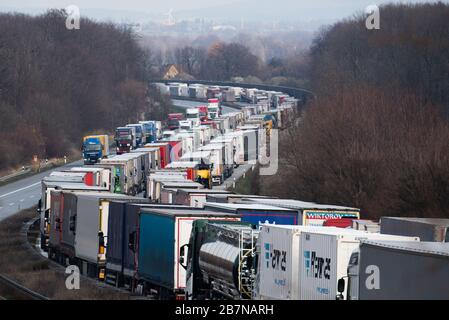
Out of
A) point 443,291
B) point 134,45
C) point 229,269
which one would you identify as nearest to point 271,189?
point 229,269

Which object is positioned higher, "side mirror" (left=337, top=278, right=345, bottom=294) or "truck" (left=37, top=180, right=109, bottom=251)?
"side mirror" (left=337, top=278, right=345, bottom=294)

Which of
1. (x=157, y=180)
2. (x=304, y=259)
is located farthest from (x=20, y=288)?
(x=157, y=180)

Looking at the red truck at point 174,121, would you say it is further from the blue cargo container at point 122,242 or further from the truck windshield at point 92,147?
the blue cargo container at point 122,242

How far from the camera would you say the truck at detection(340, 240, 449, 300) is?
17641 mm

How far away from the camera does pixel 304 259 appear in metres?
22.2

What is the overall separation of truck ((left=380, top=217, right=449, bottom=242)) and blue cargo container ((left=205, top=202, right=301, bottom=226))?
7.59ft

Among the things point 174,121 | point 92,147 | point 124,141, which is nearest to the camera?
point 92,147

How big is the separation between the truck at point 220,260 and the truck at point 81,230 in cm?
725

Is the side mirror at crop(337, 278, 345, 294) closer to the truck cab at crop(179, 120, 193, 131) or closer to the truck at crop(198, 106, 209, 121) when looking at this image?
the truck cab at crop(179, 120, 193, 131)

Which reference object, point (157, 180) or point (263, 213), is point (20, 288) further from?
point (157, 180)

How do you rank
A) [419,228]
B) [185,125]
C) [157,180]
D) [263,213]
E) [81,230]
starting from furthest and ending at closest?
[185,125], [157,180], [81,230], [263,213], [419,228]

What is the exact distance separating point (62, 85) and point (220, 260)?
9499 centimetres

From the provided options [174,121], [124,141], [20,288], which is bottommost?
[174,121]

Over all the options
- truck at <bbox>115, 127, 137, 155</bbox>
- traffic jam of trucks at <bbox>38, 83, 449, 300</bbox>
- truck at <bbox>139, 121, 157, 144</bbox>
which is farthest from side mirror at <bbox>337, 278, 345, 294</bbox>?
truck at <bbox>139, 121, 157, 144</bbox>
